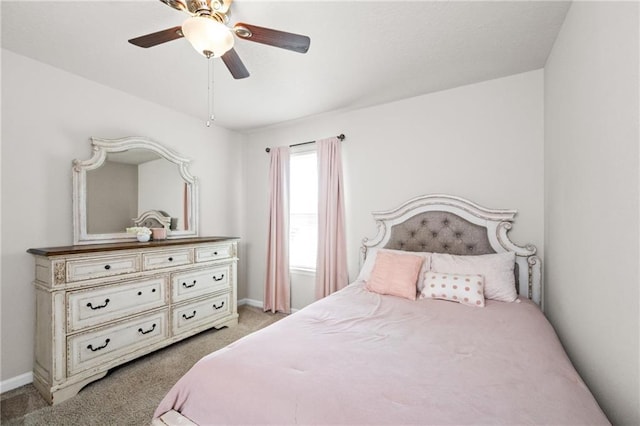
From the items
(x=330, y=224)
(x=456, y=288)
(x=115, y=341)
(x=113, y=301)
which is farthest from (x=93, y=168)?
(x=456, y=288)

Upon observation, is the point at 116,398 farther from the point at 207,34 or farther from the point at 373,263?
the point at 207,34

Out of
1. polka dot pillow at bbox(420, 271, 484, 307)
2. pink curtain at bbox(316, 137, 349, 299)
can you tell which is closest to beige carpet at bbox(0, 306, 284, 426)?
pink curtain at bbox(316, 137, 349, 299)

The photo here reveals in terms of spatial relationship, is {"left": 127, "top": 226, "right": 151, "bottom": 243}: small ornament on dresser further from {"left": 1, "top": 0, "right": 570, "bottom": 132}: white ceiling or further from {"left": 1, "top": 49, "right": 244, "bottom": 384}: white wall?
{"left": 1, "top": 0, "right": 570, "bottom": 132}: white ceiling

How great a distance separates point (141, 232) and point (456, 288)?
2.89 meters

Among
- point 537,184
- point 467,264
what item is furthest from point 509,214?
point 467,264

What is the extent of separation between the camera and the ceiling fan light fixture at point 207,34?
1.33 metres

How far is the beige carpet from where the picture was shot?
5.61 feet

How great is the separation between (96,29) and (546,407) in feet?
10.0

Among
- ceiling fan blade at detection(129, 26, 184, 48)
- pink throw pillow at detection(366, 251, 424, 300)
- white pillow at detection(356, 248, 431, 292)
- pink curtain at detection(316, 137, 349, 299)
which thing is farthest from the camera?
pink curtain at detection(316, 137, 349, 299)

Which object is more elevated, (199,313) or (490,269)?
(490,269)

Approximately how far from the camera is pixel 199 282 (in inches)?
113

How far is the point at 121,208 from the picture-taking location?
265cm

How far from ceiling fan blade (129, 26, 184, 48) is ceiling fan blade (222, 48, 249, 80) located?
0.26 m

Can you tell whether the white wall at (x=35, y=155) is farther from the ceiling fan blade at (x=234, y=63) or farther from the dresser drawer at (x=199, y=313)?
the ceiling fan blade at (x=234, y=63)
